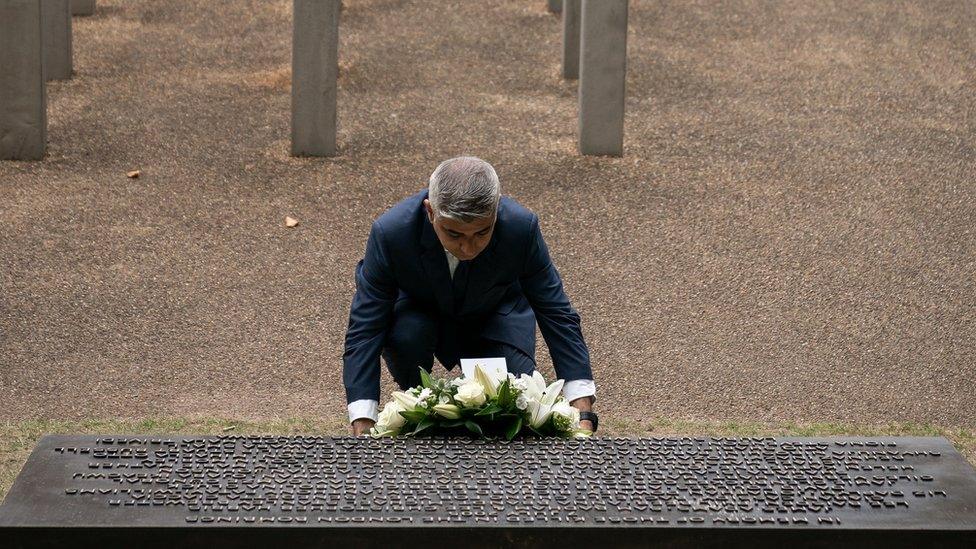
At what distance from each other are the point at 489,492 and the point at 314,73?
6505mm

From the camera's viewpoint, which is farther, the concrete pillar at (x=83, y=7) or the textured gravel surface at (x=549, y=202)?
the concrete pillar at (x=83, y=7)

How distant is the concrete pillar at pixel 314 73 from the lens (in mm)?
9297

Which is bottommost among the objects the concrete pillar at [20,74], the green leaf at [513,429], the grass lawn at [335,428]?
the grass lawn at [335,428]

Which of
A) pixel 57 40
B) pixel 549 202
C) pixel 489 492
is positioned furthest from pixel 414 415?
pixel 57 40

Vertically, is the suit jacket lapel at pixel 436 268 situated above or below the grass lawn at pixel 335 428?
above

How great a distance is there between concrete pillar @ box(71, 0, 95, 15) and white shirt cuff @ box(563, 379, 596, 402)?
9978 millimetres

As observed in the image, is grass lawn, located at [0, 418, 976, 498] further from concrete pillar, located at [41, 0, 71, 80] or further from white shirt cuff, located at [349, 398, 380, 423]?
concrete pillar, located at [41, 0, 71, 80]

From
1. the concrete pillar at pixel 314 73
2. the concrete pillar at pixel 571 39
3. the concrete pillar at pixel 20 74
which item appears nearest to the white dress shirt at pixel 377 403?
the concrete pillar at pixel 314 73

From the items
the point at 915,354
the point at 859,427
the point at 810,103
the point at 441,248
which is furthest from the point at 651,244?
the point at 441,248

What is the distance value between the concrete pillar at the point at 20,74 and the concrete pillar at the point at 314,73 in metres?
1.80

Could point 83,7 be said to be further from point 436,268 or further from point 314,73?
point 436,268

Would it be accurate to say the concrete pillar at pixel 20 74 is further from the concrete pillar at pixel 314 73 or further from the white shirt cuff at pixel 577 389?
the white shirt cuff at pixel 577 389

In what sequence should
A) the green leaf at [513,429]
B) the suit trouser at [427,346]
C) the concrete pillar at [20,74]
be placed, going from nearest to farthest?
the green leaf at [513,429]
the suit trouser at [427,346]
the concrete pillar at [20,74]
